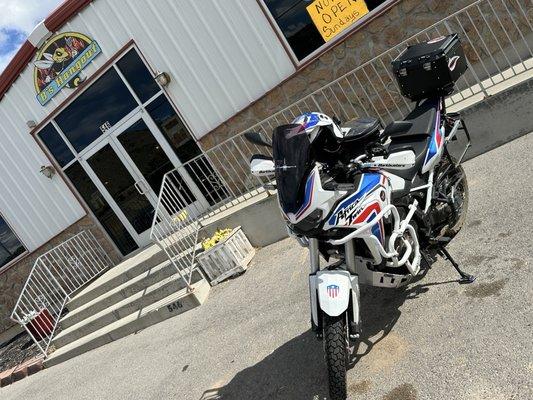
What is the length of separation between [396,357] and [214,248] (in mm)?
3942

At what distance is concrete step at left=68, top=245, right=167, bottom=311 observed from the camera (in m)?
8.17

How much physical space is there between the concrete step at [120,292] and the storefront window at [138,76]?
331 centimetres

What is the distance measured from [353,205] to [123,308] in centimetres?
560

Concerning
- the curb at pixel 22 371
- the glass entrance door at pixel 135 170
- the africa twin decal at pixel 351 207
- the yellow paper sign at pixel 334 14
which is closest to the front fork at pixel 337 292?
the africa twin decal at pixel 351 207

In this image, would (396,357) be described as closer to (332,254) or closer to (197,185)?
(332,254)

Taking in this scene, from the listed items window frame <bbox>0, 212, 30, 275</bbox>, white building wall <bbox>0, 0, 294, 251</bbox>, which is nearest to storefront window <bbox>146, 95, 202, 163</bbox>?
white building wall <bbox>0, 0, 294, 251</bbox>

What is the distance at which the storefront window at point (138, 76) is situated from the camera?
29.2 ft

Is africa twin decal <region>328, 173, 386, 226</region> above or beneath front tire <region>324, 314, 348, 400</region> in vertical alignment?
above

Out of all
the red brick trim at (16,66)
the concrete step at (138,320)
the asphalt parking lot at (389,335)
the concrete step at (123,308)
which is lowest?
the asphalt parking lot at (389,335)

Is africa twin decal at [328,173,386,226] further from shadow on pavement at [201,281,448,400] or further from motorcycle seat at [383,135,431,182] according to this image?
shadow on pavement at [201,281,448,400]

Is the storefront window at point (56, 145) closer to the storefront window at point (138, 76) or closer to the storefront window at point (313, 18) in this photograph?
the storefront window at point (138, 76)

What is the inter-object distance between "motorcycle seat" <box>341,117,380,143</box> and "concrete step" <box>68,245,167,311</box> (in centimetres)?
529

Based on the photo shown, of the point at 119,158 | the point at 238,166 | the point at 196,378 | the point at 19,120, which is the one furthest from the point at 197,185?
the point at 196,378

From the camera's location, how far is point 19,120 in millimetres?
10398
